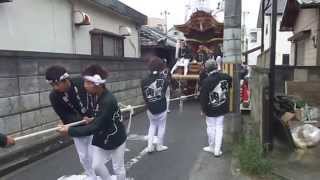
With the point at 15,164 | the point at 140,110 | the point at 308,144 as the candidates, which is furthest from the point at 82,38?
the point at 308,144

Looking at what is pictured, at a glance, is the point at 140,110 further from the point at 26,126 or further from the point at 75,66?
the point at 26,126

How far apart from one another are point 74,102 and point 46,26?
7008mm

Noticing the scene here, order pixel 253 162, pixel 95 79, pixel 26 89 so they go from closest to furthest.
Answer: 1. pixel 95 79
2. pixel 253 162
3. pixel 26 89

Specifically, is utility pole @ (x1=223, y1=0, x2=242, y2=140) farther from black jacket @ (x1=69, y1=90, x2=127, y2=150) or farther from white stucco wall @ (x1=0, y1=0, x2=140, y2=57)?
white stucco wall @ (x1=0, y1=0, x2=140, y2=57)

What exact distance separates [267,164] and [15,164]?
4.10 m

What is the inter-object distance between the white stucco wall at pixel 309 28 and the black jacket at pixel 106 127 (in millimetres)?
9043

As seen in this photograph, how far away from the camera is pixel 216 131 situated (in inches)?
290

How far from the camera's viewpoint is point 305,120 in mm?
9078

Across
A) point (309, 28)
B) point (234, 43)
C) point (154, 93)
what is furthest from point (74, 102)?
point (309, 28)

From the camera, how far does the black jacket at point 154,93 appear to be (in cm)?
766

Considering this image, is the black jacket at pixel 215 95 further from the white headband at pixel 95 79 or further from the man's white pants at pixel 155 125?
the white headband at pixel 95 79

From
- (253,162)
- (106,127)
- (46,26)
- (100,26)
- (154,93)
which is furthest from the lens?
(100,26)

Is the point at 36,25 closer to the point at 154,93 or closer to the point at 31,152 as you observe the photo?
the point at 31,152

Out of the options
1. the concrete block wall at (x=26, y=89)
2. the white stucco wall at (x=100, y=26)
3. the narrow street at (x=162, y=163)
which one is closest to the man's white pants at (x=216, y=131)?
the narrow street at (x=162, y=163)
